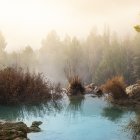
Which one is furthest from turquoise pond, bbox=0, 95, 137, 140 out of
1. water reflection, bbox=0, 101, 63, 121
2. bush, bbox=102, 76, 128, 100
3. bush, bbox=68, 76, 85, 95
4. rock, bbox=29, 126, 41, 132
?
bush, bbox=68, 76, 85, 95

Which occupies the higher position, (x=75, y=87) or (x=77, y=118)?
(x=75, y=87)

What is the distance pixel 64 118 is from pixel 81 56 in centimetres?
6102

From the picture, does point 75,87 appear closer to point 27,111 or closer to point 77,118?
point 27,111

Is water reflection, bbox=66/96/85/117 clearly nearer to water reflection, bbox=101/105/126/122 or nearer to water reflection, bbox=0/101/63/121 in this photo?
water reflection, bbox=0/101/63/121

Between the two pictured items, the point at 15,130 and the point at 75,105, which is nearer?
the point at 15,130

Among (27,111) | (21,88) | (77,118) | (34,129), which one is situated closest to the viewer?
(34,129)

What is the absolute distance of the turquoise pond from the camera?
9.09 m

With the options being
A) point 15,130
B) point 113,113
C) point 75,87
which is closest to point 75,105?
point 113,113

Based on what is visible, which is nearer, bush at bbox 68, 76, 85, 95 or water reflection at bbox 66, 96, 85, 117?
water reflection at bbox 66, 96, 85, 117

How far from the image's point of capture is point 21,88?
15078 millimetres

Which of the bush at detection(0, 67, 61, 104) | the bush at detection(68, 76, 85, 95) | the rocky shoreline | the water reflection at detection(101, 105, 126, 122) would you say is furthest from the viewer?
the bush at detection(68, 76, 85, 95)

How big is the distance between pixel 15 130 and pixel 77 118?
275 cm

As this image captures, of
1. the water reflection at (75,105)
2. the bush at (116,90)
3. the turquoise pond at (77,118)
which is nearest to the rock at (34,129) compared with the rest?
the turquoise pond at (77,118)

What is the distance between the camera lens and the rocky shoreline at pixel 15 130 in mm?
8643
